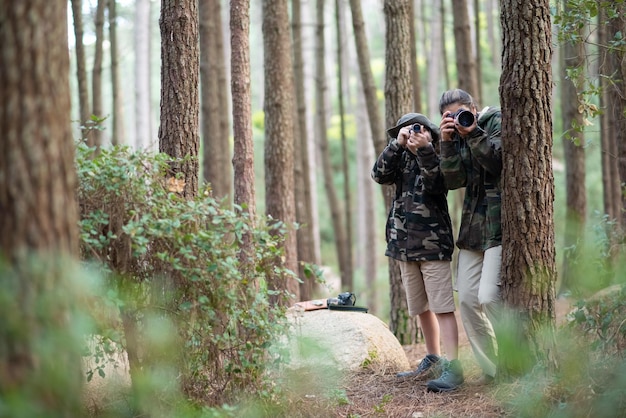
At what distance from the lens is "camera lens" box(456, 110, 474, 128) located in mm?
5277

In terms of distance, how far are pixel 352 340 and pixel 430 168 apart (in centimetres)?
197

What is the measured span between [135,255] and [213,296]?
575mm

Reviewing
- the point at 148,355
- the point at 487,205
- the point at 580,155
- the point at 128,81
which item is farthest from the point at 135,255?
the point at 128,81

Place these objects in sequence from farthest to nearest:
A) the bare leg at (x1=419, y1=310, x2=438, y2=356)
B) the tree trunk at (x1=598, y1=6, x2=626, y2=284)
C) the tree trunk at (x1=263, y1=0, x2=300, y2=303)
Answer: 1. the tree trunk at (x1=263, y1=0, x2=300, y2=303)
2. the tree trunk at (x1=598, y1=6, x2=626, y2=284)
3. the bare leg at (x1=419, y1=310, x2=438, y2=356)

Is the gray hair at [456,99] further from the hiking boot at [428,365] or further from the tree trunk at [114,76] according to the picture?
the tree trunk at [114,76]

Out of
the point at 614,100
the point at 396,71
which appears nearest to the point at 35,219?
the point at 614,100

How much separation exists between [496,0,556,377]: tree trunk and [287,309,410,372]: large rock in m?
1.80

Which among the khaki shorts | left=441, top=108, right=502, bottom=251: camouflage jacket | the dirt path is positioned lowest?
the dirt path

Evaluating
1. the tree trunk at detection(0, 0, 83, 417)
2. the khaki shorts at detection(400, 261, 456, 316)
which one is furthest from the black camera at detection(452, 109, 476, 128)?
the tree trunk at detection(0, 0, 83, 417)

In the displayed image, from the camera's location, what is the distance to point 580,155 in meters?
11.1

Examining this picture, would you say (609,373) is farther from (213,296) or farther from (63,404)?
(63,404)

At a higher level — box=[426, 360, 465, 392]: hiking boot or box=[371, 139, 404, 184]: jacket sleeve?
box=[371, 139, 404, 184]: jacket sleeve

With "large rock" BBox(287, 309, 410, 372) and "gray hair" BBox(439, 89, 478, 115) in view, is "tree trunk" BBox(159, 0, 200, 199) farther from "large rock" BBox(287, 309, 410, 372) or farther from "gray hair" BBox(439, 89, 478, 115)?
"gray hair" BBox(439, 89, 478, 115)

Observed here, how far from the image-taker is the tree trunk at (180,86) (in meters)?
5.81
